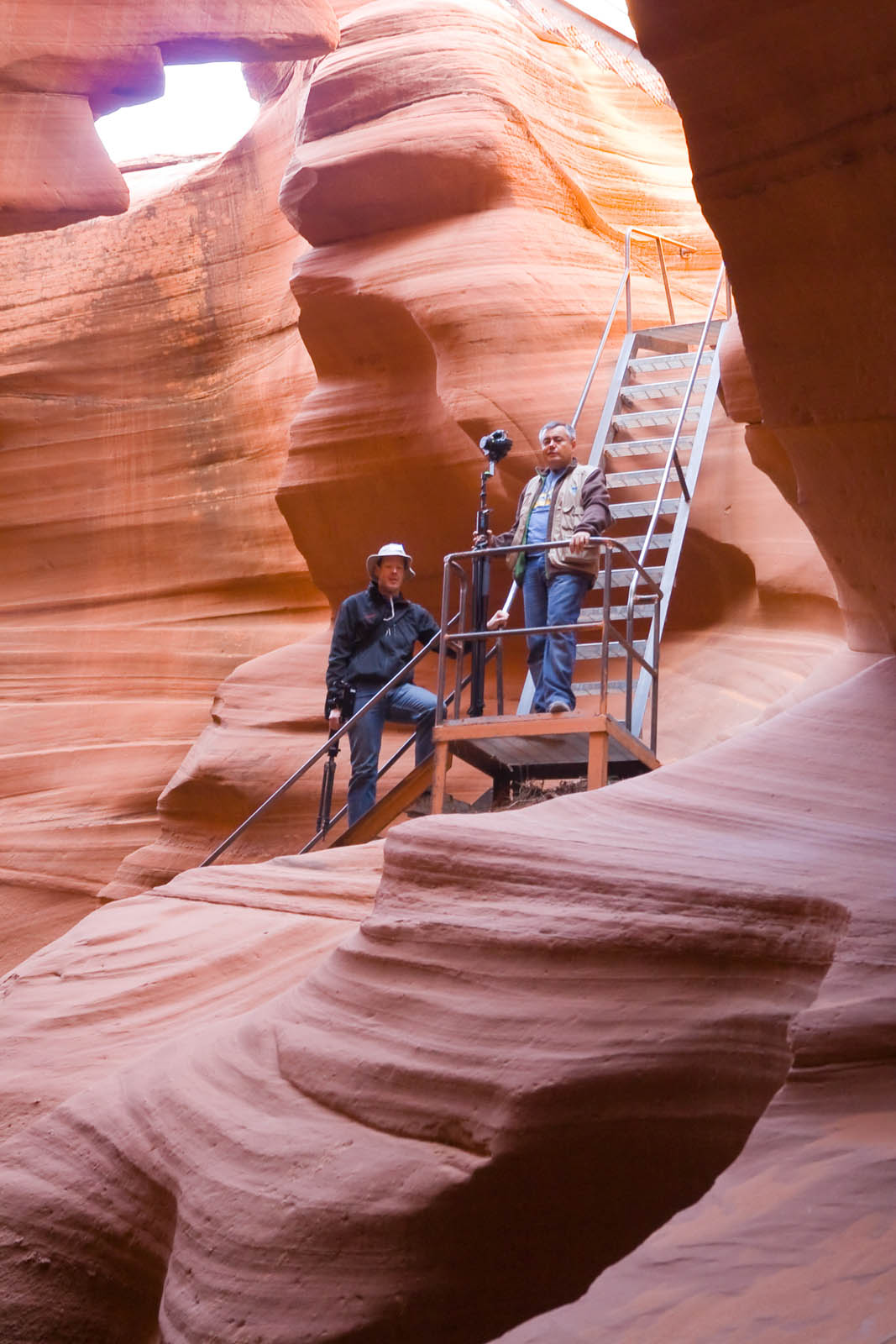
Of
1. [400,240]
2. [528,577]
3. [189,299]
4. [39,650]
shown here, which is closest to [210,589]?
[39,650]

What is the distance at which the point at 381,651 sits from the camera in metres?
7.83

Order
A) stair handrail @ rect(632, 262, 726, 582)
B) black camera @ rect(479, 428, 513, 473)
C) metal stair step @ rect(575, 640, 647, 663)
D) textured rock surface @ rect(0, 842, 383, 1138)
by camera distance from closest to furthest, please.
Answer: textured rock surface @ rect(0, 842, 383, 1138) → metal stair step @ rect(575, 640, 647, 663) → stair handrail @ rect(632, 262, 726, 582) → black camera @ rect(479, 428, 513, 473)

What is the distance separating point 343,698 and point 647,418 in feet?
9.79

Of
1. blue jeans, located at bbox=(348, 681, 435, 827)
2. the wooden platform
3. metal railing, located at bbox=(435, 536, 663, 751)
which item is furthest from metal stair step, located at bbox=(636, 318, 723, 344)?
the wooden platform

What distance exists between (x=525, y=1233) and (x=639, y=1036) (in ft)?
1.92

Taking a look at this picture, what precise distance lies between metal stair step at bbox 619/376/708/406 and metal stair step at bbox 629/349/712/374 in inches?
5.1

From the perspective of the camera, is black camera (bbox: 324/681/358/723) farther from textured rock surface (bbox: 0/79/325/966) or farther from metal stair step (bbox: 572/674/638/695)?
textured rock surface (bbox: 0/79/325/966)

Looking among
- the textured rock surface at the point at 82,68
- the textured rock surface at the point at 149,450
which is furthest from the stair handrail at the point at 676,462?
the textured rock surface at the point at 149,450

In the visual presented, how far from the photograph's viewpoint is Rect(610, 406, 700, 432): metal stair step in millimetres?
8836

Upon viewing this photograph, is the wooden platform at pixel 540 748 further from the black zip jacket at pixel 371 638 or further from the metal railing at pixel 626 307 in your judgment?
the metal railing at pixel 626 307

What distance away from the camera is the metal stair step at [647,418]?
8836 millimetres

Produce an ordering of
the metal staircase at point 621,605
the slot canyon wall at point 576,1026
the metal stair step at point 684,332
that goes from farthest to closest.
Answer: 1. the metal stair step at point 684,332
2. the metal staircase at point 621,605
3. the slot canyon wall at point 576,1026

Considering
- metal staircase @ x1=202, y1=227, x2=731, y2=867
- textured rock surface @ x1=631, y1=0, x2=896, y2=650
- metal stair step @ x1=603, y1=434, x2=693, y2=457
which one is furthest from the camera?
metal stair step @ x1=603, y1=434, x2=693, y2=457

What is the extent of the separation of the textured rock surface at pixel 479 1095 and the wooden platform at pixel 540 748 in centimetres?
242
